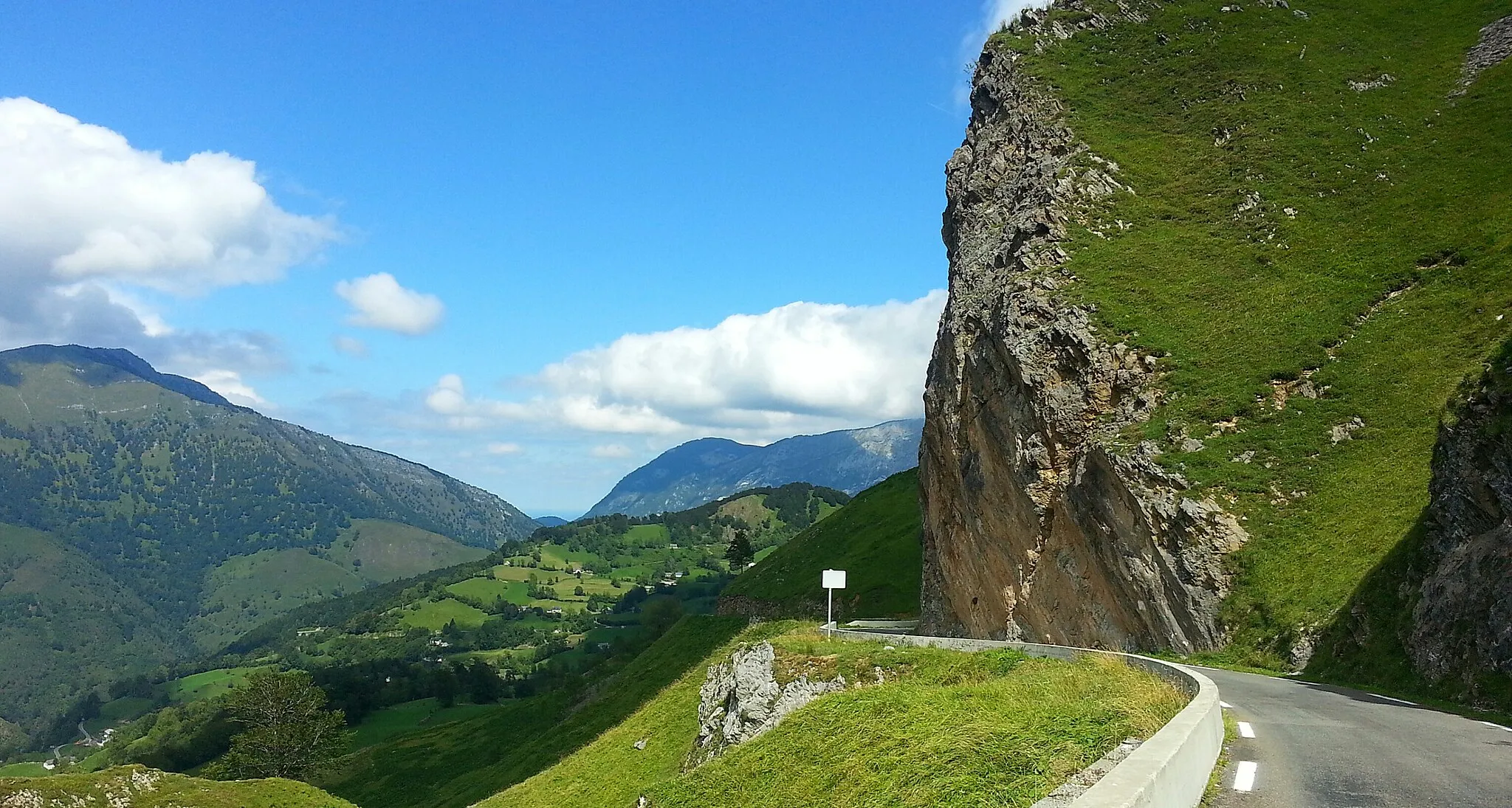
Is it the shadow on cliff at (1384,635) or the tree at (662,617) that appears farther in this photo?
the tree at (662,617)

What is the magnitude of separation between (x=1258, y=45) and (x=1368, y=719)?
6445 centimetres

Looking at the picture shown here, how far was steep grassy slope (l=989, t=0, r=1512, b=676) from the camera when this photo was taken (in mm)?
31438

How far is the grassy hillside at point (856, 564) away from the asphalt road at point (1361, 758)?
210 feet

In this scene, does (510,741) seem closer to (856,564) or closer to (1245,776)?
(856,564)

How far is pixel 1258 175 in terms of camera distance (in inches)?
2009

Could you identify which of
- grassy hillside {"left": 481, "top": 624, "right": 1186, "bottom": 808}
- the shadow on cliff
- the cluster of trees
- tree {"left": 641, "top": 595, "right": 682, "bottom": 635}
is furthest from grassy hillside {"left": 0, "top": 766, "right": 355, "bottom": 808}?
the cluster of trees

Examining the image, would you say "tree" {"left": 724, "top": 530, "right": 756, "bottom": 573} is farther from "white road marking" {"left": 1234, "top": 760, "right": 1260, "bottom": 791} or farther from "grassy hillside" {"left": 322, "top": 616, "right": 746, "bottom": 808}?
"white road marking" {"left": 1234, "top": 760, "right": 1260, "bottom": 791}

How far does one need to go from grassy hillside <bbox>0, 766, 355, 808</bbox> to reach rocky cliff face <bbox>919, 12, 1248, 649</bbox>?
135ft

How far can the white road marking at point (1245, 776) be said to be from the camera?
9438mm

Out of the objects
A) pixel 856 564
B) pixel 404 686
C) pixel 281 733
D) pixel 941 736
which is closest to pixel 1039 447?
pixel 941 736

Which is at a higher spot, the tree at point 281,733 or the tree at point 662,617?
the tree at point 662,617

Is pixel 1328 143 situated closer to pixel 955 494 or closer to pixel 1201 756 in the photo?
pixel 955 494

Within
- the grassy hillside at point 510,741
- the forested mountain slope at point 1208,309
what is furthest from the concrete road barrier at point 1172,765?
the grassy hillside at point 510,741

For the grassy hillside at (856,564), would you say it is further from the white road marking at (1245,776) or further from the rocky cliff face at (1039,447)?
the white road marking at (1245,776)
